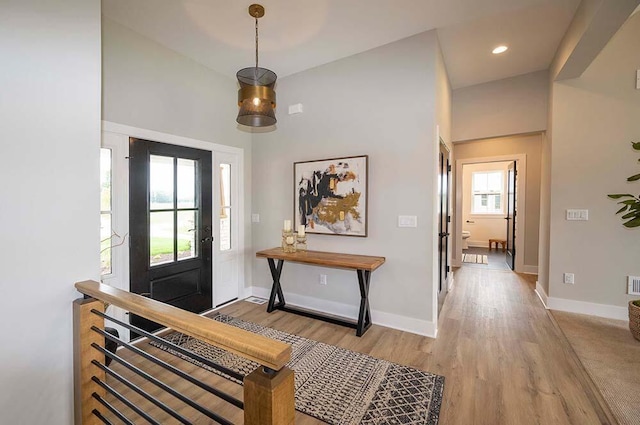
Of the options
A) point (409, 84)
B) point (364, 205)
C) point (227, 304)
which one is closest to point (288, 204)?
point (364, 205)

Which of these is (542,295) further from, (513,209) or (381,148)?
(381,148)

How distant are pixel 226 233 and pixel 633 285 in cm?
489

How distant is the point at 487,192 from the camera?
27.9 ft

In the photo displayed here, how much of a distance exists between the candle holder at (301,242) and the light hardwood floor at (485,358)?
838mm

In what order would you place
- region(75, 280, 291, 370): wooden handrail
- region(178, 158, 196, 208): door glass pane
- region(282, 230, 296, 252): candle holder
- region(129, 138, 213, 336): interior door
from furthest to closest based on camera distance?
1. region(282, 230, 296, 252): candle holder
2. region(178, 158, 196, 208): door glass pane
3. region(129, 138, 213, 336): interior door
4. region(75, 280, 291, 370): wooden handrail

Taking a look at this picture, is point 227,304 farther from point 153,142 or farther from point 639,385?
point 639,385

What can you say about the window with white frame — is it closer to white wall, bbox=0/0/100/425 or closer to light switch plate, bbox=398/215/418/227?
light switch plate, bbox=398/215/418/227

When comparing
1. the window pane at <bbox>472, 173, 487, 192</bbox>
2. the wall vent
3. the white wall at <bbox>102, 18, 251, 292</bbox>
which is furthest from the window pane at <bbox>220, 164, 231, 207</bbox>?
the window pane at <bbox>472, 173, 487, 192</bbox>

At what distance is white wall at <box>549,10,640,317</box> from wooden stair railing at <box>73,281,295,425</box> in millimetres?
4028

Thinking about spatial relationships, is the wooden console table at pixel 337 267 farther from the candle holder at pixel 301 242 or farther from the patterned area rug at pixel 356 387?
the patterned area rug at pixel 356 387

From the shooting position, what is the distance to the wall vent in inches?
122

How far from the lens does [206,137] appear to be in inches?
135

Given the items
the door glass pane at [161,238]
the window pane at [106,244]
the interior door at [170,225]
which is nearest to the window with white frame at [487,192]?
the interior door at [170,225]

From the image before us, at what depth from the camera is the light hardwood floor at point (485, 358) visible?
6.05 feet
